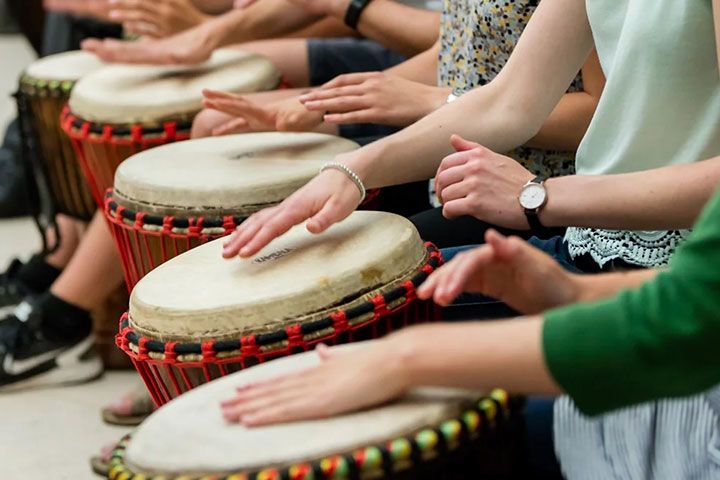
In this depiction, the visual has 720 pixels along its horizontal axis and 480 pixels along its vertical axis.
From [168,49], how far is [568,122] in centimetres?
100

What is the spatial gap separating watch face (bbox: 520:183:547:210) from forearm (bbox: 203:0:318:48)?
1.33m

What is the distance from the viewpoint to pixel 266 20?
2771 millimetres

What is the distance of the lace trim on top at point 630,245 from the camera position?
150 centimetres

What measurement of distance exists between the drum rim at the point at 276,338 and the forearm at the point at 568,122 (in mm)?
433

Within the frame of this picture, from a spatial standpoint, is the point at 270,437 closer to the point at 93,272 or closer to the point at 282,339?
the point at 282,339

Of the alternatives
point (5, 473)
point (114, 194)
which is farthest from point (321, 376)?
point (5, 473)

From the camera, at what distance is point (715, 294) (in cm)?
93

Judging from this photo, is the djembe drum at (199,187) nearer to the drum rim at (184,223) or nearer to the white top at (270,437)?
the drum rim at (184,223)

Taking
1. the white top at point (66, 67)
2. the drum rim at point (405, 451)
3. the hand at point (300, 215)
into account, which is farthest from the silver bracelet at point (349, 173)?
the white top at point (66, 67)

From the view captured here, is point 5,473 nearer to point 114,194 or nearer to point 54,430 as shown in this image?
point 54,430

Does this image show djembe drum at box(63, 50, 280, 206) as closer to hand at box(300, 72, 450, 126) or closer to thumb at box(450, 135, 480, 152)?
hand at box(300, 72, 450, 126)

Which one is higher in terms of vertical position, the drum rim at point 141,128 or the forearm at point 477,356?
the forearm at point 477,356

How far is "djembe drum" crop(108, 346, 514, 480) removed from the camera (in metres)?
1.07

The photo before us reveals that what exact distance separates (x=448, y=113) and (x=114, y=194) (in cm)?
57
